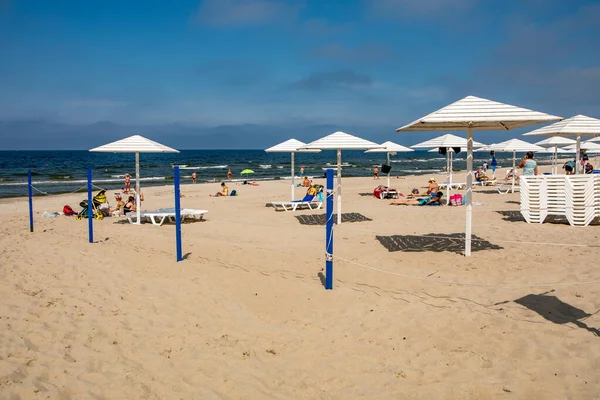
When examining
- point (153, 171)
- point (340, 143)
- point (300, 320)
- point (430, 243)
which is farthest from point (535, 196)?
point (153, 171)

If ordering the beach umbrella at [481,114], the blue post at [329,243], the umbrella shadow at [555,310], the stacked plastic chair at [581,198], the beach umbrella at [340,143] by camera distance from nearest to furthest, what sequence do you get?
the umbrella shadow at [555,310]
the blue post at [329,243]
the beach umbrella at [481,114]
the stacked plastic chair at [581,198]
the beach umbrella at [340,143]

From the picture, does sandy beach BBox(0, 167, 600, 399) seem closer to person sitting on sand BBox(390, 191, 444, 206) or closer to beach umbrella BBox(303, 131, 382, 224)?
beach umbrella BBox(303, 131, 382, 224)

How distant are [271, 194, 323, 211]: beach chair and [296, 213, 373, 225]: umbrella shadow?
1366 mm

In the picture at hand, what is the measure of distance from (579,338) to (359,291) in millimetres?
2462

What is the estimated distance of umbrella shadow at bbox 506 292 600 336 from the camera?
4.55 metres

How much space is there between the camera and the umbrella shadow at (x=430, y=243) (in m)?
7.91

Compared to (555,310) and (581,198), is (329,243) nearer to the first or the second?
(555,310)

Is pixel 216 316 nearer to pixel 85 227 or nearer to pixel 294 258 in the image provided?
pixel 294 258

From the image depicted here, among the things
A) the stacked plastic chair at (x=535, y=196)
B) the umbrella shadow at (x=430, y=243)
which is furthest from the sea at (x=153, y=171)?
the stacked plastic chair at (x=535, y=196)

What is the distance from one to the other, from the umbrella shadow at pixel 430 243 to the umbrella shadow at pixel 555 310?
2.39m

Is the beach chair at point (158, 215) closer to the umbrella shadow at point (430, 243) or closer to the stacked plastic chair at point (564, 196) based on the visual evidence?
the umbrella shadow at point (430, 243)

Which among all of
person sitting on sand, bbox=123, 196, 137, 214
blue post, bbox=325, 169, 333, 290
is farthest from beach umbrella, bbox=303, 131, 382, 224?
person sitting on sand, bbox=123, 196, 137, 214

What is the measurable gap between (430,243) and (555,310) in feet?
11.6

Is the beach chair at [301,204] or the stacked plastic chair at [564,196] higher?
the stacked plastic chair at [564,196]
